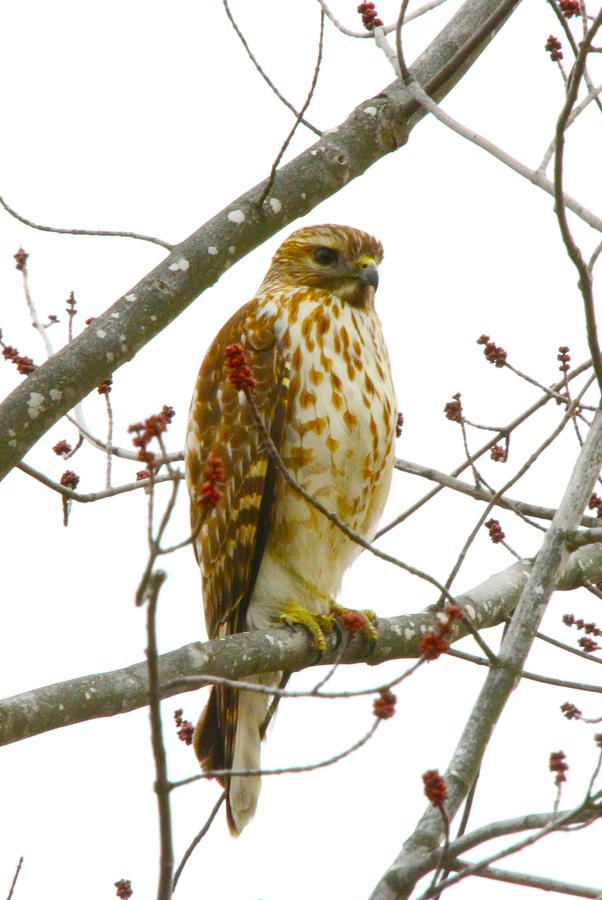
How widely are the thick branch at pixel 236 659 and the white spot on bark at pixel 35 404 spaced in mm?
672

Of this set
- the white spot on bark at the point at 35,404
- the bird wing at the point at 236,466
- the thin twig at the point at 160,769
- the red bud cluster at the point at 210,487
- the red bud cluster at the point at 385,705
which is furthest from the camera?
the bird wing at the point at 236,466

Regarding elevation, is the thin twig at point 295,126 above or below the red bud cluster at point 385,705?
above

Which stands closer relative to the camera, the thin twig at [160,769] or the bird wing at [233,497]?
the thin twig at [160,769]

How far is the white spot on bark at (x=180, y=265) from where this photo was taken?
3.78m

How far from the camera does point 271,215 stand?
4.01 meters

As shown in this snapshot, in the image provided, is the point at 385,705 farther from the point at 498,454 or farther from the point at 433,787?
the point at 498,454

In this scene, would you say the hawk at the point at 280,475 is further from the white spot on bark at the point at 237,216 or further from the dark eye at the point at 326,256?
the white spot on bark at the point at 237,216

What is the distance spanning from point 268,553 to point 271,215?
5.12 ft

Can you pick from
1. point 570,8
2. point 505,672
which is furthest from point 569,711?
point 570,8

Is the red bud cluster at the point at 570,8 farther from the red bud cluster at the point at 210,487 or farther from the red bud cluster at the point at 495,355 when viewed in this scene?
the red bud cluster at the point at 210,487

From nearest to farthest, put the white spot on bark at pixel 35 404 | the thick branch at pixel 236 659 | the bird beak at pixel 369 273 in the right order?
the thick branch at pixel 236 659 → the white spot on bark at pixel 35 404 → the bird beak at pixel 369 273

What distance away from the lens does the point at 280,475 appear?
499cm

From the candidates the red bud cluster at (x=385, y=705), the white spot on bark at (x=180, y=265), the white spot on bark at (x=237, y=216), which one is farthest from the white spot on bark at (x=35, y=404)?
the red bud cluster at (x=385, y=705)

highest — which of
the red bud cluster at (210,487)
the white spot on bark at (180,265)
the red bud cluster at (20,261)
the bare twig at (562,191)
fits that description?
the red bud cluster at (20,261)
